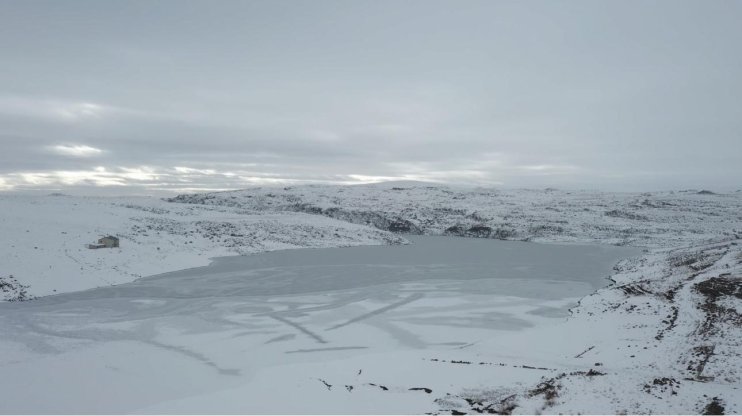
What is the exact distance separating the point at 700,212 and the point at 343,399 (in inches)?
2937

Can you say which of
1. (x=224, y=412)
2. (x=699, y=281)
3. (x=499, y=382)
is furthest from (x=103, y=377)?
(x=699, y=281)

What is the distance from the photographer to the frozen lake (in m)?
11.7

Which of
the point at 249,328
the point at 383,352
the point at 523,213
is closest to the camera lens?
the point at 383,352

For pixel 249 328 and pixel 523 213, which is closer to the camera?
pixel 249 328

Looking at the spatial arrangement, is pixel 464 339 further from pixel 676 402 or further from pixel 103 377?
pixel 103 377

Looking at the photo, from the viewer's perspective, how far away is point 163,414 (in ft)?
34.2

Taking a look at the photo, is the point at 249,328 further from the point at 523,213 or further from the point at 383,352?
the point at 523,213

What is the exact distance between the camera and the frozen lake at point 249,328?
1171 cm

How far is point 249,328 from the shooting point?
17641 mm

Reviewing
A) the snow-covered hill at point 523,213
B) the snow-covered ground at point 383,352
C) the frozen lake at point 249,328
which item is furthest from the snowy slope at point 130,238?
the snow-covered hill at point 523,213

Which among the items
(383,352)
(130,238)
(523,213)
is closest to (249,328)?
(383,352)

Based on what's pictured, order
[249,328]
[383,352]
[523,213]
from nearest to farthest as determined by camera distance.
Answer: [383,352], [249,328], [523,213]

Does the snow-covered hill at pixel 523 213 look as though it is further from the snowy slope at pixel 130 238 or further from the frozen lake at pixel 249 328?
the frozen lake at pixel 249 328

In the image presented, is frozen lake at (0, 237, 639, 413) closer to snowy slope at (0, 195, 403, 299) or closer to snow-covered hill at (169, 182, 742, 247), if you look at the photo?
snowy slope at (0, 195, 403, 299)
